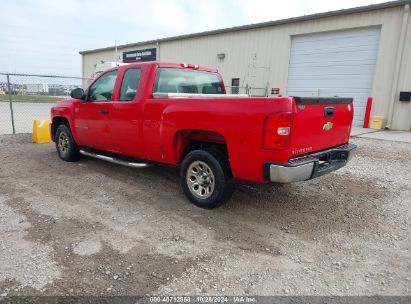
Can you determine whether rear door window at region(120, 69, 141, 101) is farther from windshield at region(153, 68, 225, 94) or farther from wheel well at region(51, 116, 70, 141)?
wheel well at region(51, 116, 70, 141)

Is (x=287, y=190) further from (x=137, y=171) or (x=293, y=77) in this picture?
(x=293, y=77)

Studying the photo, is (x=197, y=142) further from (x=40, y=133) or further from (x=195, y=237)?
(x=40, y=133)

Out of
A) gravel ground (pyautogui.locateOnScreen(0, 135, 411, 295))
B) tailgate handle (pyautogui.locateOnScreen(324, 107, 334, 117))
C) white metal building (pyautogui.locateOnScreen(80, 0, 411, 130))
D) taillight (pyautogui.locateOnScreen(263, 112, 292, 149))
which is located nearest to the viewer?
gravel ground (pyautogui.locateOnScreen(0, 135, 411, 295))

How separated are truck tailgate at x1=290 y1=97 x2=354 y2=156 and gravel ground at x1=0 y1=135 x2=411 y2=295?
0.93 meters

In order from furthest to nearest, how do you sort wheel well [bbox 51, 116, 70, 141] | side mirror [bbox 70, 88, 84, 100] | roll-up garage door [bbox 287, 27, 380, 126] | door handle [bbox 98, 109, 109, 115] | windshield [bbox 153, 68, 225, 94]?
1. roll-up garage door [bbox 287, 27, 380, 126]
2. wheel well [bbox 51, 116, 70, 141]
3. side mirror [bbox 70, 88, 84, 100]
4. door handle [bbox 98, 109, 109, 115]
5. windshield [bbox 153, 68, 225, 94]

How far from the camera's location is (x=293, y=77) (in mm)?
15234

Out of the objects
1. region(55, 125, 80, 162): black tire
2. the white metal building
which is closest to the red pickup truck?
region(55, 125, 80, 162): black tire

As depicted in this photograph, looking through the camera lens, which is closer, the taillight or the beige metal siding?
the taillight

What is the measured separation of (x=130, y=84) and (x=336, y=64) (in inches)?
442

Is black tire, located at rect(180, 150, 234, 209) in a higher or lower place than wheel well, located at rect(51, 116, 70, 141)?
lower

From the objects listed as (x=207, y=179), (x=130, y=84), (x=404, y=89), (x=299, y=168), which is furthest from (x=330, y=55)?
(x=299, y=168)

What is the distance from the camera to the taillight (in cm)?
330

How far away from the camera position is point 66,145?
6605 mm

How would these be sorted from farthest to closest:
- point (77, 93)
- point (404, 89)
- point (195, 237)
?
point (404, 89) → point (77, 93) → point (195, 237)
